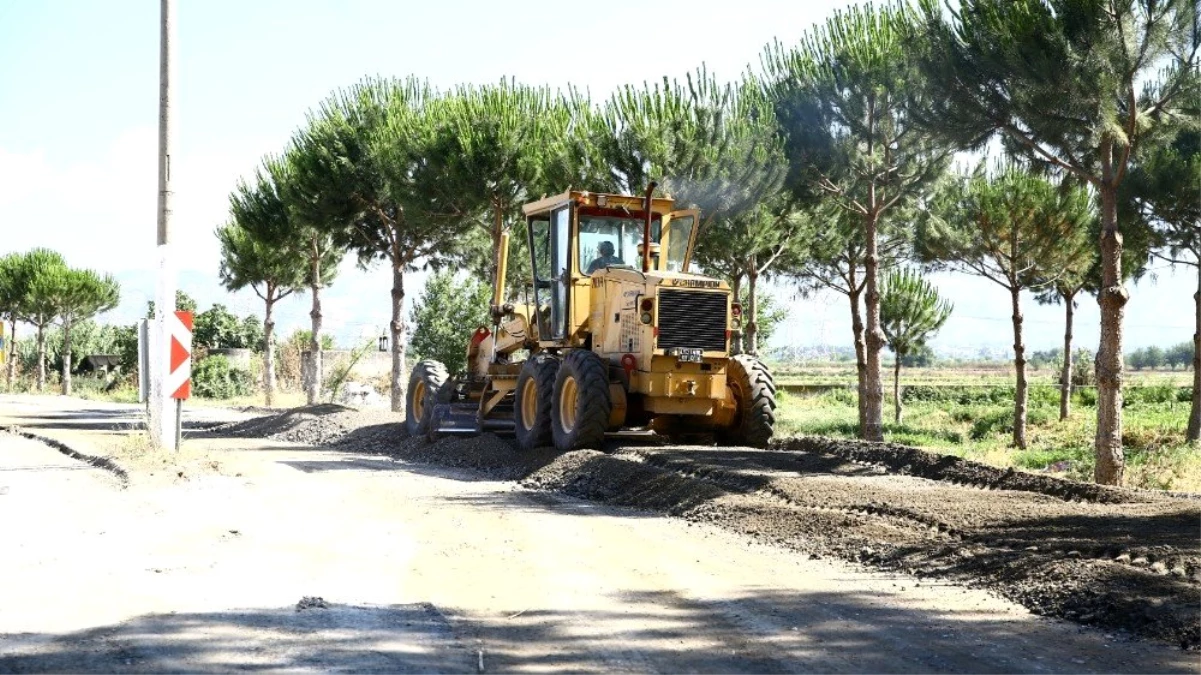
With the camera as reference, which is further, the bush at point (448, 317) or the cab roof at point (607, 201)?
the bush at point (448, 317)

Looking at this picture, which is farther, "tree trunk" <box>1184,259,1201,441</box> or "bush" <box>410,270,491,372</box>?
"bush" <box>410,270,491,372</box>

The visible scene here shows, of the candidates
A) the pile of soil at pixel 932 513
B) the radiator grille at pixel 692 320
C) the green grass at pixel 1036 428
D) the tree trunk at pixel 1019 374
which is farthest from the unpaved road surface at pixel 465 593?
the tree trunk at pixel 1019 374

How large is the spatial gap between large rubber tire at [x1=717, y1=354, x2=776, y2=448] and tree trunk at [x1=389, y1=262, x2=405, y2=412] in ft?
46.5

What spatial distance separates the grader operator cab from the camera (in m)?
14.5

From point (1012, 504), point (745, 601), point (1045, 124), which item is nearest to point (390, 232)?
point (1045, 124)

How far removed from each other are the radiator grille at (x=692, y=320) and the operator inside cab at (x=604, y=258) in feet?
4.86

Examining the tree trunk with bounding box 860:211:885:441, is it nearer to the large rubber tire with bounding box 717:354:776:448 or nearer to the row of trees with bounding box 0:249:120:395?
the large rubber tire with bounding box 717:354:776:448

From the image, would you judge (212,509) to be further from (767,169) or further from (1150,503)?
(767,169)

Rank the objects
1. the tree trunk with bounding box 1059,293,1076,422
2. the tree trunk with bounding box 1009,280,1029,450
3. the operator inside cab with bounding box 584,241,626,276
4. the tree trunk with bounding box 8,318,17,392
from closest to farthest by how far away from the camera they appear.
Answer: the operator inside cab with bounding box 584,241,626,276, the tree trunk with bounding box 1009,280,1029,450, the tree trunk with bounding box 1059,293,1076,422, the tree trunk with bounding box 8,318,17,392

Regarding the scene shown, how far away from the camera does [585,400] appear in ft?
47.4

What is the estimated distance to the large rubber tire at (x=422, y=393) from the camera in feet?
62.3

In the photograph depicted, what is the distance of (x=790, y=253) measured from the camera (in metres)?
28.9

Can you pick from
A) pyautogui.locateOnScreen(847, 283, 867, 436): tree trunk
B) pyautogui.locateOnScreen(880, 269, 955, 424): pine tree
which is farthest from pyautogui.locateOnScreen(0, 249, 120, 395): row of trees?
pyautogui.locateOnScreen(847, 283, 867, 436): tree trunk

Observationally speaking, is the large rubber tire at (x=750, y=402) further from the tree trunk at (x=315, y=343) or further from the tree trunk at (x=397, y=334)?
the tree trunk at (x=315, y=343)
